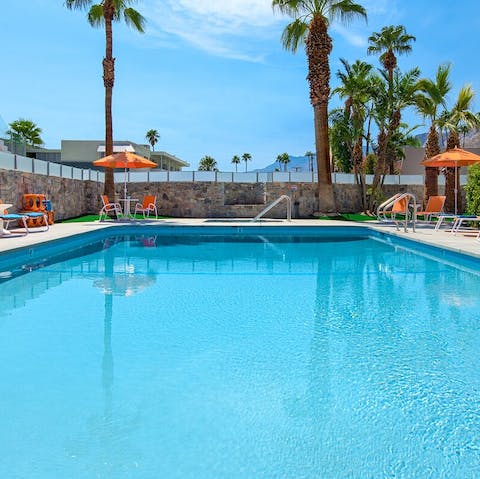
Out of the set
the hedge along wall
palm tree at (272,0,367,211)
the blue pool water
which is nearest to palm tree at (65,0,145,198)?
the hedge along wall

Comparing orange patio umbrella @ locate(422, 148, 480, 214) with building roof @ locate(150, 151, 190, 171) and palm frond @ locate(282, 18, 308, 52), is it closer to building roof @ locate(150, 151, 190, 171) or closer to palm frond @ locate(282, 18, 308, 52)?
palm frond @ locate(282, 18, 308, 52)

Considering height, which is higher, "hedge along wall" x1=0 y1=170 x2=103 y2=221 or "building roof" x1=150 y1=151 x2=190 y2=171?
"building roof" x1=150 y1=151 x2=190 y2=171

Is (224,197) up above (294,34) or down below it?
below

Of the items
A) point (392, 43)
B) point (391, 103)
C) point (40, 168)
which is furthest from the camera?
point (392, 43)

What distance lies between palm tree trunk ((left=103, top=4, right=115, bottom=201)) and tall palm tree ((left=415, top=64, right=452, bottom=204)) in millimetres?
12130

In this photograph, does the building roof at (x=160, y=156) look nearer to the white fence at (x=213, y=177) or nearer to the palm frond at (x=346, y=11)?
the white fence at (x=213, y=177)

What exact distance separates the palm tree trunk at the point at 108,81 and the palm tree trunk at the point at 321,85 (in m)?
7.08

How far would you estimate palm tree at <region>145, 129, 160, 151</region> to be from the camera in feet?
225

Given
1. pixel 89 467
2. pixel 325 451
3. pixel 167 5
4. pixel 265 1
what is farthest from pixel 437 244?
pixel 265 1

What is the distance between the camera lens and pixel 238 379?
3.38m

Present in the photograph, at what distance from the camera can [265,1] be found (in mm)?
18172

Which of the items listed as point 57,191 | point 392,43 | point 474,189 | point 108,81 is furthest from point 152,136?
point 474,189

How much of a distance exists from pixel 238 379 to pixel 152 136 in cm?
6821

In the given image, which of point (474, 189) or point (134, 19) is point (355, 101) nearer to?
point (474, 189)
